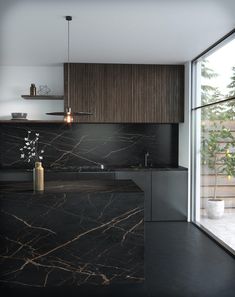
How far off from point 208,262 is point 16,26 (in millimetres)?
3213

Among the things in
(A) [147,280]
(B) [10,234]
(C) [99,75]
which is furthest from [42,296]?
(C) [99,75]

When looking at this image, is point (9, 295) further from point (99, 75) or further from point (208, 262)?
point (99, 75)

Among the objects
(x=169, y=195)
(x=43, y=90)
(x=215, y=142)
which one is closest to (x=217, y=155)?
(x=215, y=142)

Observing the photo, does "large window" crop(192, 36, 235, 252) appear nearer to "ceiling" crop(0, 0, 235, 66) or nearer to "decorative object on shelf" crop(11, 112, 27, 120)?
"ceiling" crop(0, 0, 235, 66)

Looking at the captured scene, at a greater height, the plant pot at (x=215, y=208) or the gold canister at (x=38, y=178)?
the gold canister at (x=38, y=178)

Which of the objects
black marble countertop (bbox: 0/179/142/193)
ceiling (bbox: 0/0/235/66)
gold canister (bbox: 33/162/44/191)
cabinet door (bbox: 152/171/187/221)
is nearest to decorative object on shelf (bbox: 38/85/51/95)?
ceiling (bbox: 0/0/235/66)

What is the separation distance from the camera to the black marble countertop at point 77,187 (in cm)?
323

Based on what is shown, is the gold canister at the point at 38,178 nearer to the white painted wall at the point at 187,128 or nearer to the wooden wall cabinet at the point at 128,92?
the wooden wall cabinet at the point at 128,92

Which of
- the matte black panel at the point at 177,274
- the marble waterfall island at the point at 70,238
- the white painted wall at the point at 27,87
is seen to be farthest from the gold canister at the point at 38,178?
the white painted wall at the point at 27,87

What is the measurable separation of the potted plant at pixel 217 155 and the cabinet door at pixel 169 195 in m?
0.53

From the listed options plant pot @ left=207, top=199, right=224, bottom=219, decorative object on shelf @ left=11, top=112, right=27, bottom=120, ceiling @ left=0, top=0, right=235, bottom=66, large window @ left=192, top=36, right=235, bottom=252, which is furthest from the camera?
decorative object on shelf @ left=11, top=112, right=27, bottom=120

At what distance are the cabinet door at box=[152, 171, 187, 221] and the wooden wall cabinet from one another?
35.5 inches

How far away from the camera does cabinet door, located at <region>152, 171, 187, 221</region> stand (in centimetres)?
544

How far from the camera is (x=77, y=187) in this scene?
3.43 meters
